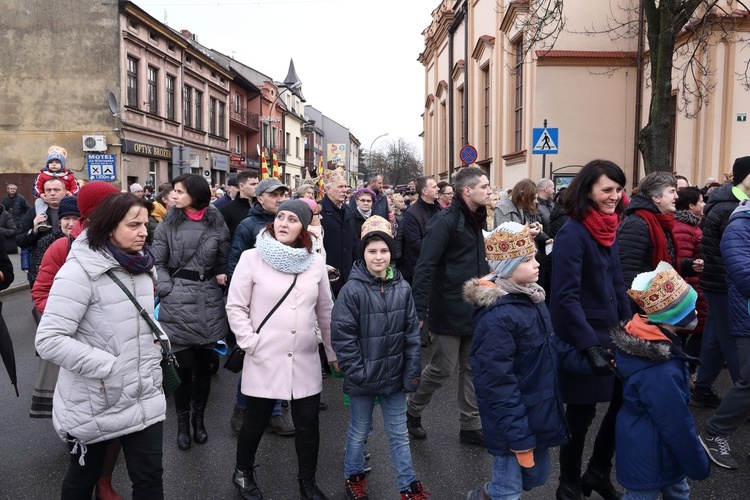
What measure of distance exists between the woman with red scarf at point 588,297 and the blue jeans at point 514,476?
357 millimetres

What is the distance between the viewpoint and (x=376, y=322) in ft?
11.9

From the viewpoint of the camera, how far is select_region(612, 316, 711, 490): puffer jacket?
2785mm

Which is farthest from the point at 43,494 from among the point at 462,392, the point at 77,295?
the point at 462,392

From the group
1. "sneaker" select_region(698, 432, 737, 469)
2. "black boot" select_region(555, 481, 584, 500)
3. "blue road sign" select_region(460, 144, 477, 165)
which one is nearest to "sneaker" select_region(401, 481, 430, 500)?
"black boot" select_region(555, 481, 584, 500)

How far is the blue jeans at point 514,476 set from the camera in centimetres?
314

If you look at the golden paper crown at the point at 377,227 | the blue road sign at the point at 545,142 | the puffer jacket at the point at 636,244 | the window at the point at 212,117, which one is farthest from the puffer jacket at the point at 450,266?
the window at the point at 212,117

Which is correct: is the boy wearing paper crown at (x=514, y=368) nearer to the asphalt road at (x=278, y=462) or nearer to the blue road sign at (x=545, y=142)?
the asphalt road at (x=278, y=462)

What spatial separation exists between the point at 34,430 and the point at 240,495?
2222 mm

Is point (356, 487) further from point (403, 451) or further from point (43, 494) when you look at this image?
point (43, 494)

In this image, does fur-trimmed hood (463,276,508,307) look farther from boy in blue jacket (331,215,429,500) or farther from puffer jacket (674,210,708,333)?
puffer jacket (674,210,708,333)

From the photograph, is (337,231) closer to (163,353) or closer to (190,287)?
(190,287)

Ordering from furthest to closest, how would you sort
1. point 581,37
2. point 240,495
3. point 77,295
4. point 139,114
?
1. point 139,114
2. point 581,37
3. point 240,495
4. point 77,295

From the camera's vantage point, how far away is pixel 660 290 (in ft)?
9.62

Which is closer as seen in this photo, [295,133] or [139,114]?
[139,114]
